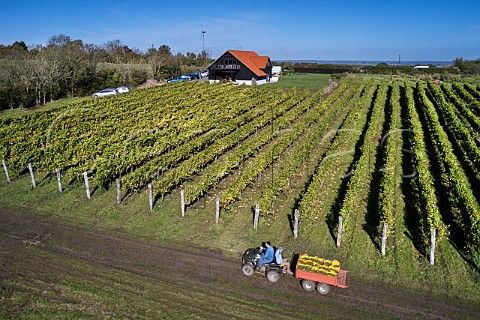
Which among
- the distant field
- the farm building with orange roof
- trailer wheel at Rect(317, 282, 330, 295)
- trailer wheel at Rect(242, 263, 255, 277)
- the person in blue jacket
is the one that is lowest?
trailer wheel at Rect(317, 282, 330, 295)

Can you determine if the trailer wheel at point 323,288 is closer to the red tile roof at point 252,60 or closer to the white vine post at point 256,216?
the white vine post at point 256,216

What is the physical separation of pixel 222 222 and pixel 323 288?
5703 mm

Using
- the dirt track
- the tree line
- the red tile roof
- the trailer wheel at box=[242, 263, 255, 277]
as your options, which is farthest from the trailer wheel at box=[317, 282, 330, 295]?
the red tile roof

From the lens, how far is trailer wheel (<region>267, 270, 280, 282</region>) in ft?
37.3

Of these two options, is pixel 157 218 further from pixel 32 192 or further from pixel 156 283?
pixel 32 192

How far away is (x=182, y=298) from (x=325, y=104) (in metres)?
31.6

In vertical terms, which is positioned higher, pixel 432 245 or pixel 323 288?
pixel 432 245

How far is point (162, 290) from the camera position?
1089cm

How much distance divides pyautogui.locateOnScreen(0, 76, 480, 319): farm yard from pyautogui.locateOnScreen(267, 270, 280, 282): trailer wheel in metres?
0.24

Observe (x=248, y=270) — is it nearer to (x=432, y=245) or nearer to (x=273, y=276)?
(x=273, y=276)

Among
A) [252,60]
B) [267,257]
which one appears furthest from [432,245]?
[252,60]

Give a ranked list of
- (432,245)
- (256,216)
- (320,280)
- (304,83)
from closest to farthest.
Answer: (320,280)
(432,245)
(256,216)
(304,83)

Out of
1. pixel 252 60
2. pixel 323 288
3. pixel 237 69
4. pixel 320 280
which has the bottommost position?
pixel 323 288

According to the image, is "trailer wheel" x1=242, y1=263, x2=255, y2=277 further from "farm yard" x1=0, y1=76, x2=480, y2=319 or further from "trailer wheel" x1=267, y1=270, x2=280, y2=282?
"trailer wheel" x1=267, y1=270, x2=280, y2=282
